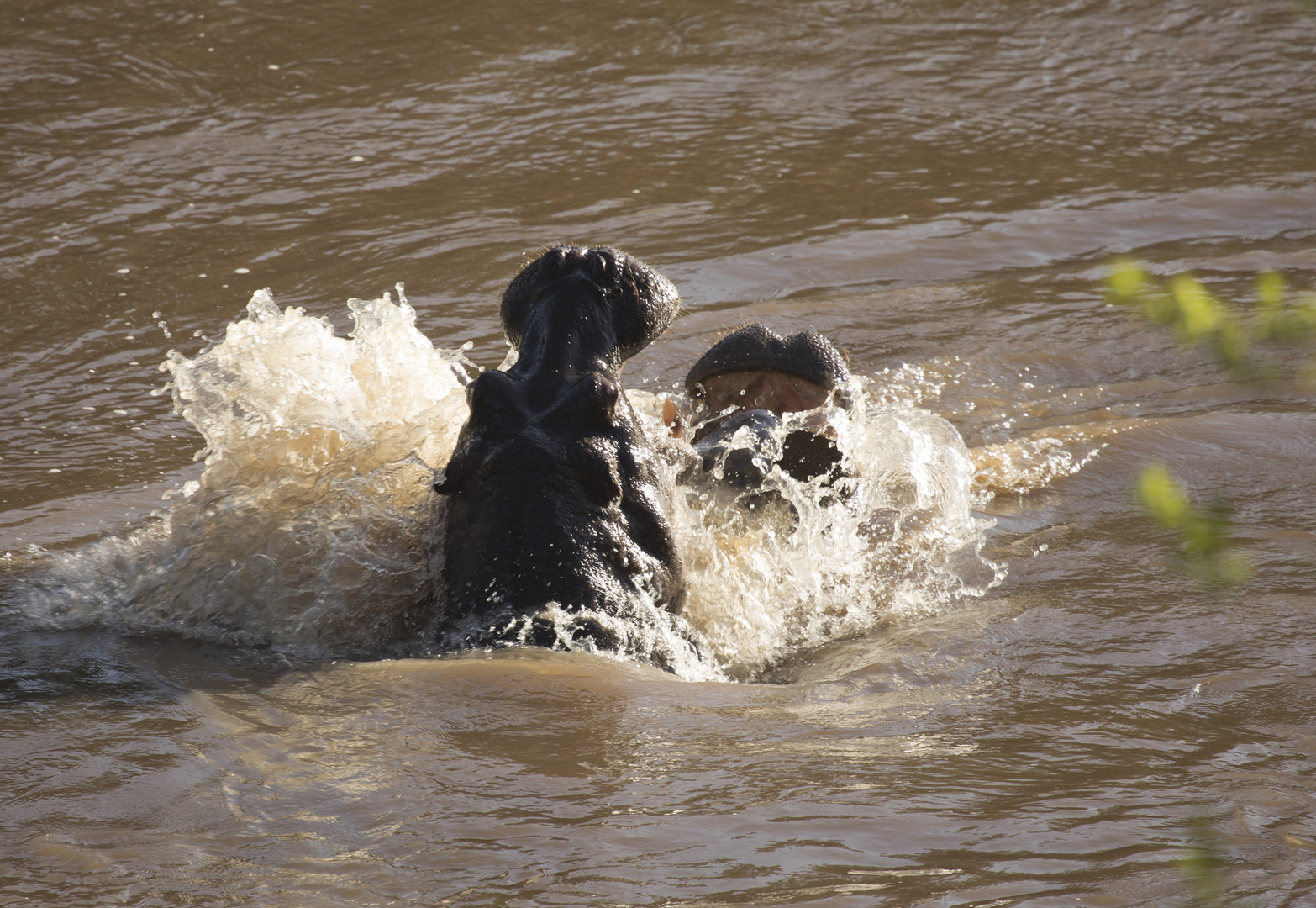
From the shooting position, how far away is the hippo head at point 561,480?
2566 millimetres

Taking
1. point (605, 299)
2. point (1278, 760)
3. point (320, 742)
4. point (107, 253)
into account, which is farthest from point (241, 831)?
point (107, 253)

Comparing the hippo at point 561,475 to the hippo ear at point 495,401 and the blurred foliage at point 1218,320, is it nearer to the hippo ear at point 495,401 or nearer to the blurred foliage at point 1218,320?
the hippo ear at point 495,401

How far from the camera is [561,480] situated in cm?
262

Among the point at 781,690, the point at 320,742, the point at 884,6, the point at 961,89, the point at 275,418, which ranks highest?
the point at 884,6

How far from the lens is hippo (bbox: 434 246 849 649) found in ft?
8.40

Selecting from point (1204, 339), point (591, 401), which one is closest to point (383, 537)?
point (591, 401)

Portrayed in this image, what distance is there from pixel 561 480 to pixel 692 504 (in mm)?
874

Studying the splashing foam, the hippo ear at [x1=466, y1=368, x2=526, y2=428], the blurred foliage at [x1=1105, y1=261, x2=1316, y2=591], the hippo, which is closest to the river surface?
the splashing foam

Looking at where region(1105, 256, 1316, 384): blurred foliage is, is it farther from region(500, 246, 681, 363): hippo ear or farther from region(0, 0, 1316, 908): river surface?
region(500, 246, 681, 363): hippo ear

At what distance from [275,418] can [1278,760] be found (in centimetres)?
259

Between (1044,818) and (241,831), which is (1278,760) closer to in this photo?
(1044,818)

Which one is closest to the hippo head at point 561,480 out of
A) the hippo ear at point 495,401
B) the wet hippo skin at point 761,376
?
the hippo ear at point 495,401

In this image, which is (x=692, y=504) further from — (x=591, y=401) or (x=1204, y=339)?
(x=1204, y=339)

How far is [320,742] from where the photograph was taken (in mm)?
2186
